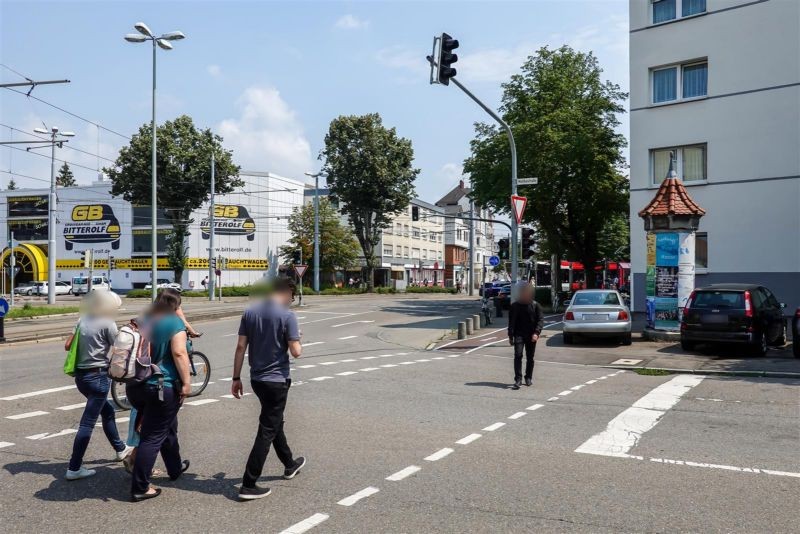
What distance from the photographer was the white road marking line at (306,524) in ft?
14.6

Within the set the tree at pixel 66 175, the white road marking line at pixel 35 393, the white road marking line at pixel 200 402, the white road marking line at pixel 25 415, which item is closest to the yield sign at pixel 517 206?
the white road marking line at pixel 200 402

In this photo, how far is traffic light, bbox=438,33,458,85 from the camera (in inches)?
591

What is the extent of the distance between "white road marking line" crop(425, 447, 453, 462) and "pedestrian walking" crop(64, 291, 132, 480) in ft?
9.75

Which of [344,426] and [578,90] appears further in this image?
[578,90]

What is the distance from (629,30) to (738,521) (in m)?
24.4

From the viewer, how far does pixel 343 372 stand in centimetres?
1272

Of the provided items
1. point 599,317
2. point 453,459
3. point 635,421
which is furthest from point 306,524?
point 599,317

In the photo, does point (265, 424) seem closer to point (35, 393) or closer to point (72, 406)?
point (72, 406)

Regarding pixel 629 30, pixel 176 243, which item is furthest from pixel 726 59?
pixel 176 243

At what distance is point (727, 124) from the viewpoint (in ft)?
76.6

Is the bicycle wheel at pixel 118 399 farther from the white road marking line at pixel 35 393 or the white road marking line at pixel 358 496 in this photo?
the white road marking line at pixel 358 496

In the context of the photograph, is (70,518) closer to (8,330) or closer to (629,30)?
(8,330)

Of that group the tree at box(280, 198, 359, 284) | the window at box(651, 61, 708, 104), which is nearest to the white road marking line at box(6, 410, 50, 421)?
the window at box(651, 61, 708, 104)

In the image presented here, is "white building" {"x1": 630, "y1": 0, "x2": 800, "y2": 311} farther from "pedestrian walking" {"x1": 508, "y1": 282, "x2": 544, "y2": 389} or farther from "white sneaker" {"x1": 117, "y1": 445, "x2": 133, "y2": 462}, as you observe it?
"white sneaker" {"x1": 117, "y1": 445, "x2": 133, "y2": 462}
